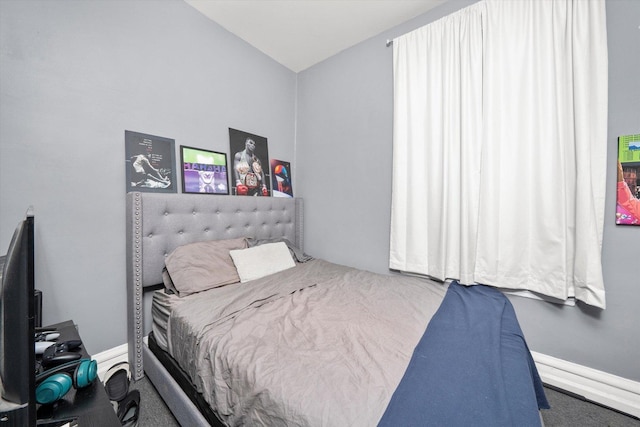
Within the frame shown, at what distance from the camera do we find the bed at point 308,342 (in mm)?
747

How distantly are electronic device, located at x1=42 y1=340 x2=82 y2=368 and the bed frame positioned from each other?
54 cm

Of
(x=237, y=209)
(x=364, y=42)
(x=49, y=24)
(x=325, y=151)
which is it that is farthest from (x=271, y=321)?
(x=364, y=42)

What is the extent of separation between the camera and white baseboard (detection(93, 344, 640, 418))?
4.53ft

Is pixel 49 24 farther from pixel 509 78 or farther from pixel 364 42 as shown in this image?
pixel 509 78

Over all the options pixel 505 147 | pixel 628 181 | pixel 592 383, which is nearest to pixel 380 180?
pixel 505 147

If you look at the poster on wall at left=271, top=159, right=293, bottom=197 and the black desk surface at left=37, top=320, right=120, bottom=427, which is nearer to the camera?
the black desk surface at left=37, top=320, right=120, bottom=427

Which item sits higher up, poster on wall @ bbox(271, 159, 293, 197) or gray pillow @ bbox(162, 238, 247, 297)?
poster on wall @ bbox(271, 159, 293, 197)

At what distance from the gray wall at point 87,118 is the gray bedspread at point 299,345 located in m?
0.54

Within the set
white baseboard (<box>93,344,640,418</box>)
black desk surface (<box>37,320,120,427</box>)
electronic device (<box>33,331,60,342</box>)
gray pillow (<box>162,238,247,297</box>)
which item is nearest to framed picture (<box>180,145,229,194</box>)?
gray pillow (<box>162,238,247,297</box>)

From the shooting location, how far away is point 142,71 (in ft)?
5.57

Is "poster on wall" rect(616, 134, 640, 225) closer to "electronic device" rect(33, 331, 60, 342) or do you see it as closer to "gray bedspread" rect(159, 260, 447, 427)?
"gray bedspread" rect(159, 260, 447, 427)

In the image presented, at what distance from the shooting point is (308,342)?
3.40 feet

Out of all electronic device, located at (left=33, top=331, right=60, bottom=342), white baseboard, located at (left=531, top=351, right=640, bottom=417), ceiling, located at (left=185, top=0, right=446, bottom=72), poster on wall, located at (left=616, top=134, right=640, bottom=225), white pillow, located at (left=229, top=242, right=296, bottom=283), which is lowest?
white baseboard, located at (left=531, top=351, right=640, bottom=417)

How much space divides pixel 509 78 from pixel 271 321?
6.94ft
